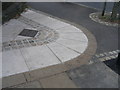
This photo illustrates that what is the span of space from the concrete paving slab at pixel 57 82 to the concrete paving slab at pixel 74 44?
190 cm

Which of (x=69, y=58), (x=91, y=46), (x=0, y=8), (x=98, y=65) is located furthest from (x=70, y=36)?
(x=0, y=8)

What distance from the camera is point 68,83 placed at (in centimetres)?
543

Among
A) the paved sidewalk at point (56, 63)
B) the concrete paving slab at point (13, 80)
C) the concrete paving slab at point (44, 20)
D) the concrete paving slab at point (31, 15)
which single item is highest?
the concrete paving slab at point (31, 15)

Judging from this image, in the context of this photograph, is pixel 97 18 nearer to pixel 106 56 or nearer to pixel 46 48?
pixel 106 56

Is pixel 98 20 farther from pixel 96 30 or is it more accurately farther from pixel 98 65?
pixel 98 65

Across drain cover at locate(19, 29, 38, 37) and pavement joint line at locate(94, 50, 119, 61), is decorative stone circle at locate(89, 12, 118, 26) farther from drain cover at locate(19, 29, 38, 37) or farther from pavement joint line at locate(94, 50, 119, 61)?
drain cover at locate(19, 29, 38, 37)

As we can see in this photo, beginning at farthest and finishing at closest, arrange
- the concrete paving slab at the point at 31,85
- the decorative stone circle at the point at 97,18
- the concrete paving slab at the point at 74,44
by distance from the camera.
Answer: the decorative stone circle at the point at 97,18, the concrete paving slab at the point at 74,44, the concrete paving slab at the point at 31,85

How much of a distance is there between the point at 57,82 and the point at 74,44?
2.67m

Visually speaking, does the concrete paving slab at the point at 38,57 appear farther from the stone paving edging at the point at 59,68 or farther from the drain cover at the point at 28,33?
the drain cover at the point at 28,33

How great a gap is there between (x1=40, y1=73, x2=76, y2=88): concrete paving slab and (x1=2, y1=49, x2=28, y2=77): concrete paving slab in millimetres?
973

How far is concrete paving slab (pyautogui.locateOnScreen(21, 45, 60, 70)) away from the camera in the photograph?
20.7 ft

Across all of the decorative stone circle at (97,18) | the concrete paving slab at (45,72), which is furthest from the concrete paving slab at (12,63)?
the decorative stone circle at (97,18)

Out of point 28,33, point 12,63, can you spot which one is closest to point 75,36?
point 28,33

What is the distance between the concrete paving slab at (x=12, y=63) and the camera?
233 inches
